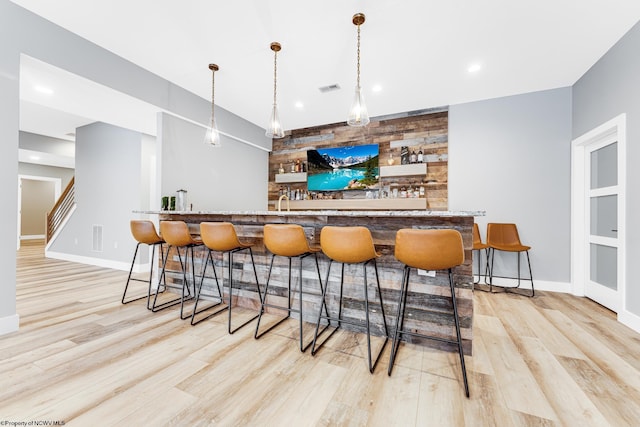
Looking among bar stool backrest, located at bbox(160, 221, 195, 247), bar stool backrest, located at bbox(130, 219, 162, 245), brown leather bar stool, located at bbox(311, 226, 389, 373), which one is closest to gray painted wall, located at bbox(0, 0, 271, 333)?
bar stool backrest, located at bbox(130, 219, 162, 245)

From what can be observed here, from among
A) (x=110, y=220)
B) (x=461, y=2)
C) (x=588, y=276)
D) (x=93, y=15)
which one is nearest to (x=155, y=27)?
(x=93, y=15)

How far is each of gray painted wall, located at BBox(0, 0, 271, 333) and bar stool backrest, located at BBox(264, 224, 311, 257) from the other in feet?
7.45

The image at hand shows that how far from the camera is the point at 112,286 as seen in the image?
3.87 meters

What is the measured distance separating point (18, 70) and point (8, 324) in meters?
2.22

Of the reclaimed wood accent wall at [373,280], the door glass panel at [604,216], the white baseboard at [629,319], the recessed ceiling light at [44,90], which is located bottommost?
the white baseboard at [629,319]

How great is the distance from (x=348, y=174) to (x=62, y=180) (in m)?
9.23

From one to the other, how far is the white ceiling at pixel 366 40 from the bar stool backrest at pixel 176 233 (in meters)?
1.94

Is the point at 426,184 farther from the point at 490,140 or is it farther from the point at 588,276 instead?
the point at 588,276

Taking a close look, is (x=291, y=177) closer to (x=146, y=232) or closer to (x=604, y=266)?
(x=146, y=232)

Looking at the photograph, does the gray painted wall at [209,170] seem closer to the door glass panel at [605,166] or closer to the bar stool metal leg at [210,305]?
the bar stool metal leg at [210,305]

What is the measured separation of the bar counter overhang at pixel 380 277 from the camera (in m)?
2.11

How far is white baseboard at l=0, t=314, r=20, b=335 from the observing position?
7.61ft

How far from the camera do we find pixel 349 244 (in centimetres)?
199

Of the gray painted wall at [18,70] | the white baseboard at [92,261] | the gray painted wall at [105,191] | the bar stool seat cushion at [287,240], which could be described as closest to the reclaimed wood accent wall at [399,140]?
the gray painted wall at [105,191]
